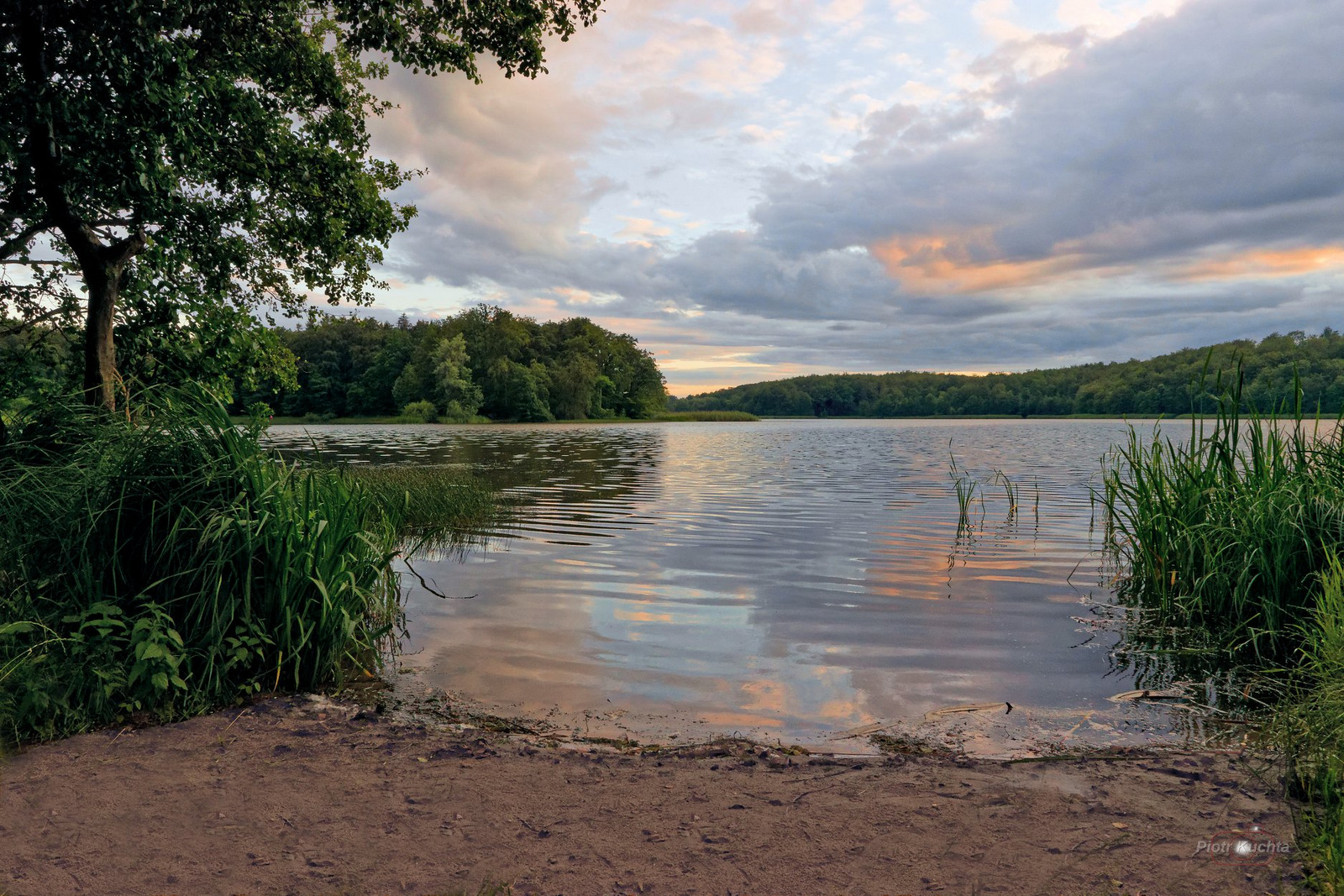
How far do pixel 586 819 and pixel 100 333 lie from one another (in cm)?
872

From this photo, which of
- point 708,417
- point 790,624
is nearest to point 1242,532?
point 790,624

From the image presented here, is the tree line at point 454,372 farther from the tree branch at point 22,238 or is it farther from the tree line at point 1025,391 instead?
the tree branch at point 22,238

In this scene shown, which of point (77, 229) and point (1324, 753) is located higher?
point (77, 229)

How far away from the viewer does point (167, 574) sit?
5426 millimetres

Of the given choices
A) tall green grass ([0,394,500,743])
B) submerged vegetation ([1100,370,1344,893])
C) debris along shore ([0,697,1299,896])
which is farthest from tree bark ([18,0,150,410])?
submerged vegetation ([1100,370,1344,893])

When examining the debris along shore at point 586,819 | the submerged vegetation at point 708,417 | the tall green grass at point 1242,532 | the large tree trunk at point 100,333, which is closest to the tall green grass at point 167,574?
the debris along shore at point 586,819

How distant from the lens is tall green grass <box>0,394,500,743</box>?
4.85 meters

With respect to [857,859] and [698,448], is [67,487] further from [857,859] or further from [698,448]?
[698,448]

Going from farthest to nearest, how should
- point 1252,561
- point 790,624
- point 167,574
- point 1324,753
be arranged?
point 790,624, point 1252,561, point 167,574, point 1324,753

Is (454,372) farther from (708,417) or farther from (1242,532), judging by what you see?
(1242,532)

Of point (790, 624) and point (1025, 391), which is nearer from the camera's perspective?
point (790, 624)

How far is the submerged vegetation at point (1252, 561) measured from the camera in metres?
5.83

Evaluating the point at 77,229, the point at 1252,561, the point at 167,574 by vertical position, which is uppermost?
the point at 77,229

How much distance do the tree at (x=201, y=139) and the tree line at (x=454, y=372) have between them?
8473 cm
